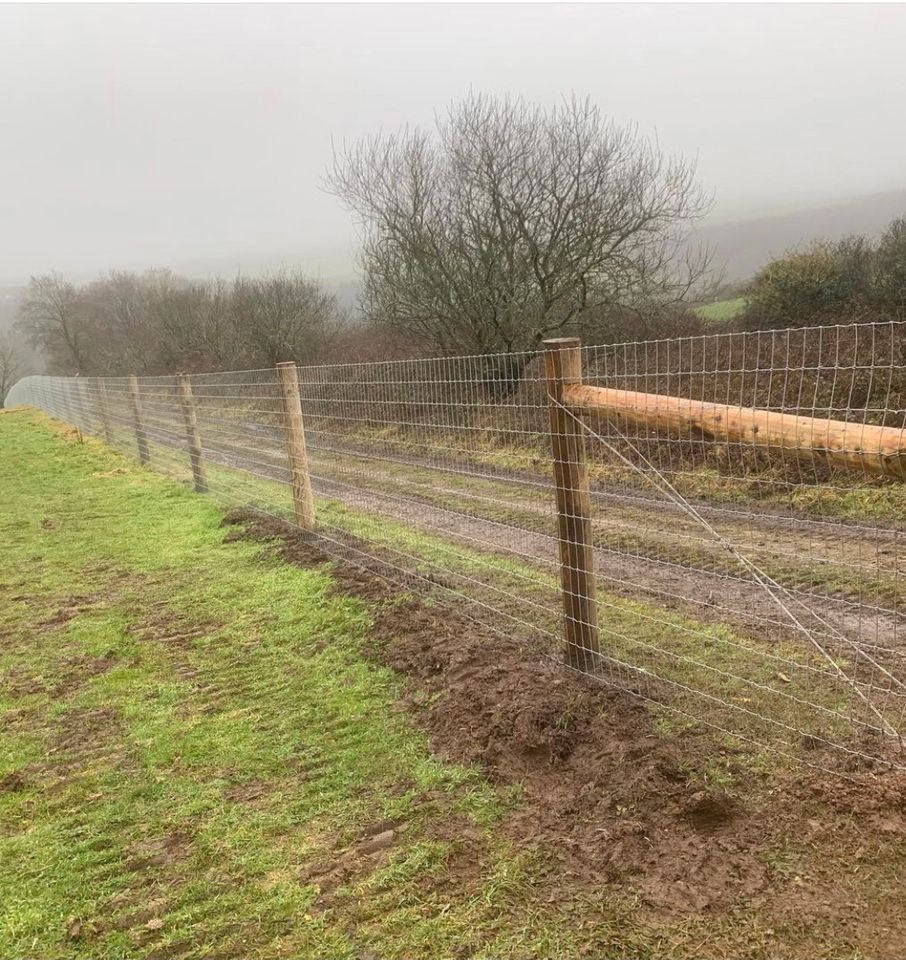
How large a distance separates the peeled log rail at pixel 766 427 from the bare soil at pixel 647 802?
49.6 inches

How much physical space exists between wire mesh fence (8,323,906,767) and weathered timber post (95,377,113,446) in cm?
699

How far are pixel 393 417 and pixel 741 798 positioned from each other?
11.9 ft

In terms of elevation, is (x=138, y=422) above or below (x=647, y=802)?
above

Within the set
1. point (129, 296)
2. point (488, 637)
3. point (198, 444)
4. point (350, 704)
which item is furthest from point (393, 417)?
point (129, 296)

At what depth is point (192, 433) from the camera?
30.9 feet

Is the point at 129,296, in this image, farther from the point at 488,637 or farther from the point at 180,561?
the point at 488,637

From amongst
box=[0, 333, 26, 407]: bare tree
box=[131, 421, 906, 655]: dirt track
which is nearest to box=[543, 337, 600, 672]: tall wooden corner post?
box=[131, 421, 906, 655]: dirt track

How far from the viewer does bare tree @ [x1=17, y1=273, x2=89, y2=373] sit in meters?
46.3

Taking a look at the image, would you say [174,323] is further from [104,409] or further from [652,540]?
[652,540]

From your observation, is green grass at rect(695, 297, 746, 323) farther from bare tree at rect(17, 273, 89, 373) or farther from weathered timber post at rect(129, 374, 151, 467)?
bare tree at rect(17, 273, 89, 373)

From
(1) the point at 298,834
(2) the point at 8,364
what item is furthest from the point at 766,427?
(2) the point at 8,364

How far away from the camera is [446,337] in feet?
50.3

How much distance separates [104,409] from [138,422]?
12.9 ft

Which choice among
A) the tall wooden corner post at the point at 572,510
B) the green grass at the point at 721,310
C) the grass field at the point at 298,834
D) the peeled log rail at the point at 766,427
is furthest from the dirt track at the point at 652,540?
the green grass at the point at 721,310
